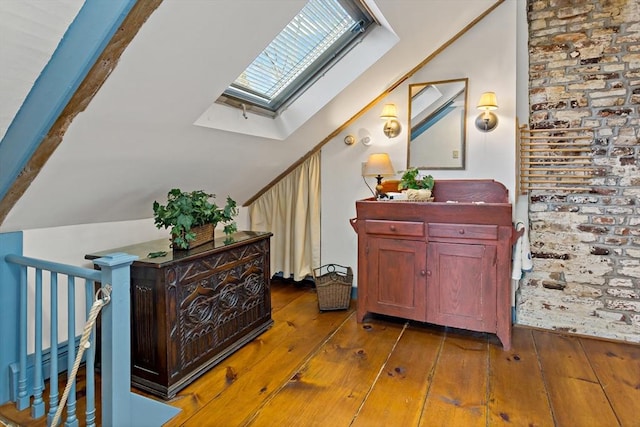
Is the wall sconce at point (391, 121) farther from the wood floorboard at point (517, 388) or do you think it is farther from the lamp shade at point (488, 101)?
the wood floorboard at point (517, 388)

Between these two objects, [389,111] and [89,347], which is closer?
[89,347]

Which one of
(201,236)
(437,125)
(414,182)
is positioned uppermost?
(437,125)

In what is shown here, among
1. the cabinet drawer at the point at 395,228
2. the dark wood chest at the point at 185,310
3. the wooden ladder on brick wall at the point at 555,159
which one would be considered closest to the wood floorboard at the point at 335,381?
the dark wood chest at the point at 185,310

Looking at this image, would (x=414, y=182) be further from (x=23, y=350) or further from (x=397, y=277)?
(x=23, y=350)

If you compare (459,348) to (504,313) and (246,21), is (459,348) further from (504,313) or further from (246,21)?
(246,21)

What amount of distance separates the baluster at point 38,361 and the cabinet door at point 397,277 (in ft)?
6.50

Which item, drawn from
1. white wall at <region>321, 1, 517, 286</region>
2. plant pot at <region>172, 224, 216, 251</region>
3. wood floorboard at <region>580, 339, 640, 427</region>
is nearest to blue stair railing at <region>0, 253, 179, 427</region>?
plant pot at <region>172, 224, 216, 251</region>

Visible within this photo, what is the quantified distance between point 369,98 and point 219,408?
2456mm

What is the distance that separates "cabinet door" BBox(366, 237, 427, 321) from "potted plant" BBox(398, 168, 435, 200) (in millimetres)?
404

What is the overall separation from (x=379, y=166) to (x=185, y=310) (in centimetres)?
181

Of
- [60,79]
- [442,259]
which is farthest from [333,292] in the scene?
[60,79]

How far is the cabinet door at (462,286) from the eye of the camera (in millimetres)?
2453

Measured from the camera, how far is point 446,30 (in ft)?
8.97

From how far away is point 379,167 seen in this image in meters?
3.03
